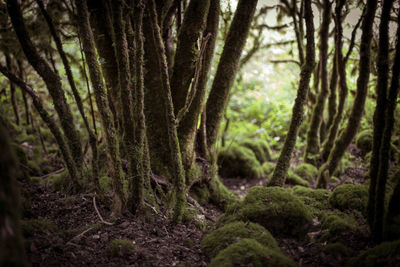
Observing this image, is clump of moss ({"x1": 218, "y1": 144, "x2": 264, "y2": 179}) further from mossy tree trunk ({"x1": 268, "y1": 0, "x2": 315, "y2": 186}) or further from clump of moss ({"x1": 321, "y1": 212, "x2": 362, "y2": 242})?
clump of moss ({"x1": 321, "y1": 212, "x2": 362, "y2": 242})

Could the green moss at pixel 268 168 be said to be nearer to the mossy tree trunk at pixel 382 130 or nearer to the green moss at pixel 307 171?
the green moss at pixel 307 171

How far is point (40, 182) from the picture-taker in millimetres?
Answer: 4383

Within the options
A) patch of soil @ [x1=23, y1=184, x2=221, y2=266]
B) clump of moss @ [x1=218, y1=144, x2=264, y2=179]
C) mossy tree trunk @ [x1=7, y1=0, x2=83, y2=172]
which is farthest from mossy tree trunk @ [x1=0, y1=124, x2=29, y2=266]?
clump of moss @ [x1=218, y1=144, x2=264, y2=179]

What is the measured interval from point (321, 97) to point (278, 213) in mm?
5215

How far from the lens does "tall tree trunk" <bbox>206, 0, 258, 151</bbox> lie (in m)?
4.43

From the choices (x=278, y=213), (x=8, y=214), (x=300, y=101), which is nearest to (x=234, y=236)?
(x=278, y=213)

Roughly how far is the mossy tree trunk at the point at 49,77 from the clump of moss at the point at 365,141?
318 inches

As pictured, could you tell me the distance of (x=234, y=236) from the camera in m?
2.74

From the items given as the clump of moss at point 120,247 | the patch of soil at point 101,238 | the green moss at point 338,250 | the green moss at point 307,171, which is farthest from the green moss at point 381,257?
the green moss at point 307,171

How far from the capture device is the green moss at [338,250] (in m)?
2.45

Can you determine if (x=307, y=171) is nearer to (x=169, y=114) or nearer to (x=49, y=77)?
(x=169, y=114)

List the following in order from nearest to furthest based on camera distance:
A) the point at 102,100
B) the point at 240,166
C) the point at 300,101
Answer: the point at 102,100, the point at 300,101, the point at 240,166

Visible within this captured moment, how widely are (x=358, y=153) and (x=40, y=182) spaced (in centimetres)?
882

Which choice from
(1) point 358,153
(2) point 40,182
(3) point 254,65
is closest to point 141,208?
(2) point 40,182
